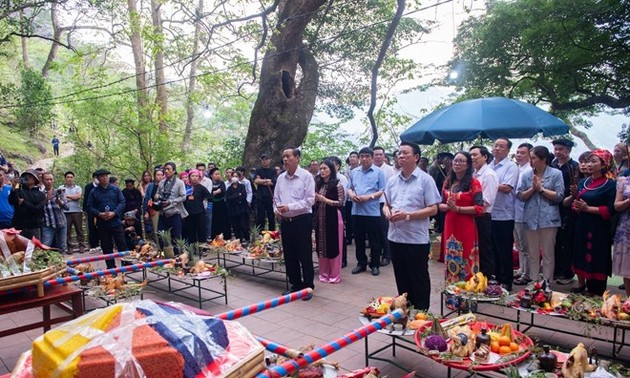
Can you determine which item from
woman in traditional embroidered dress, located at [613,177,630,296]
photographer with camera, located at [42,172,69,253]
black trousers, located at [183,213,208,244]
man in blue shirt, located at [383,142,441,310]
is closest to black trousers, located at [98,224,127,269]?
black trousers, located at [183,213,208,244]

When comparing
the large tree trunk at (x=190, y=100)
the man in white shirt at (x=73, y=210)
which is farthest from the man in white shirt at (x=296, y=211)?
the large tree trunk at (x=190, y=100)

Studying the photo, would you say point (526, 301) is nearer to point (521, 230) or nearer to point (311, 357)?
point (521, 230)

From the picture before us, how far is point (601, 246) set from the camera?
455 centimetres

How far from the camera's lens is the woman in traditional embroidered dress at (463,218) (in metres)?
4.38

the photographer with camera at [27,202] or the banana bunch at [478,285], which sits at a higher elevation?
the photographer with camera at [27,202]

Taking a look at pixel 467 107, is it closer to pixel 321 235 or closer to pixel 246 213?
pixel 321 235

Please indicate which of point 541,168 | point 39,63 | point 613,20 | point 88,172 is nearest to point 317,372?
point 541,168

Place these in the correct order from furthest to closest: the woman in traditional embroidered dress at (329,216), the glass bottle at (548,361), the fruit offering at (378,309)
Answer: the woman in traditional embroidered dress at (329,216)
the fruit offering at (378,309)
the glass bottle at (548,361)

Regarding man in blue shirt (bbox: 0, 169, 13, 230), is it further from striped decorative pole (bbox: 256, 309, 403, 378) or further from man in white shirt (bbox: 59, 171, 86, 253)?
striped decorative pole (bbox: 256, 309, 403, 378)

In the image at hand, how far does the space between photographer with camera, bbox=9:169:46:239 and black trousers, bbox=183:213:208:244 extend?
2.32 meters

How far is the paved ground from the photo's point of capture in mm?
3635

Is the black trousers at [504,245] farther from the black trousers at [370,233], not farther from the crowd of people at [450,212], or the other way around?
the black trousers at [370,233]

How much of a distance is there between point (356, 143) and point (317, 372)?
13.3 meters

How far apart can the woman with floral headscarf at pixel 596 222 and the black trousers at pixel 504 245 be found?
0.71 metres
